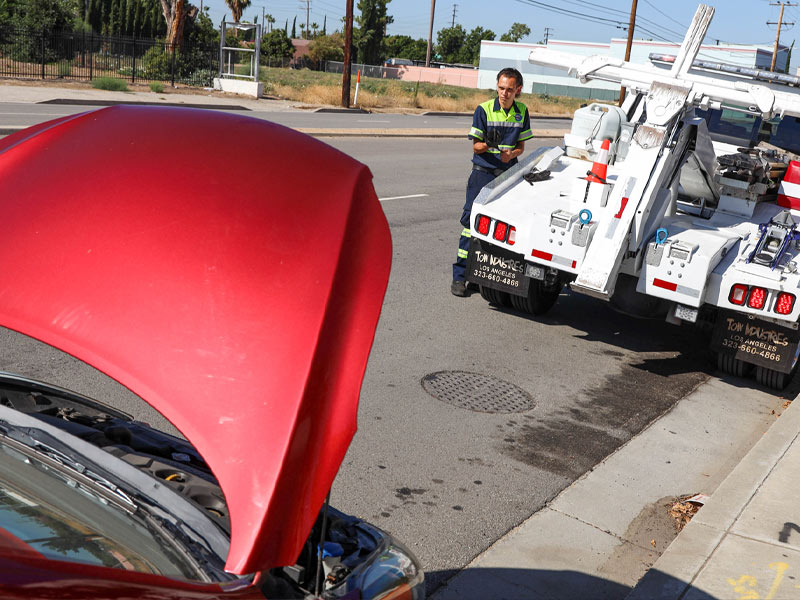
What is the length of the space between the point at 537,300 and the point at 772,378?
2013 mm

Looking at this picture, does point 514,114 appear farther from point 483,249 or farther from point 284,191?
point 284,191

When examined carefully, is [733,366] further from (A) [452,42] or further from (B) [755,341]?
(A) [452,42]

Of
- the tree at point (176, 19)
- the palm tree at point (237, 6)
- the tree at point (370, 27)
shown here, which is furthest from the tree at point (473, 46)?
the tree at point (176, 19)

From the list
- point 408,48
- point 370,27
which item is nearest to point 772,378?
point 370,27

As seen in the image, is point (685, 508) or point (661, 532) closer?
point (661, 532)

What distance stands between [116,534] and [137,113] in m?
0.95

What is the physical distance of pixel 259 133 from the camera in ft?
6.56

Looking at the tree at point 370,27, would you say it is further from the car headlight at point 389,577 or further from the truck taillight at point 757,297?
the car headlight at point 389,577

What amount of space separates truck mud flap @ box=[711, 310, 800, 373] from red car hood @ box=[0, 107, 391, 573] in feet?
16.7

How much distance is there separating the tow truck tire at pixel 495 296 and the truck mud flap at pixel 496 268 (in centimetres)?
38

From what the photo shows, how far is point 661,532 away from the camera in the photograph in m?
4.41

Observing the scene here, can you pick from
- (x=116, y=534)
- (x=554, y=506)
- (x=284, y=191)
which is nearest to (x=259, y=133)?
(x=284, y=191)

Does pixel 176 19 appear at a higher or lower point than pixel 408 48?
lower

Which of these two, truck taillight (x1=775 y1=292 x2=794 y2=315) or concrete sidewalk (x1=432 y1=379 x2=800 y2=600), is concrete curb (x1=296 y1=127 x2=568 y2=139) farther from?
concrete sidewalk (x1=432 y1=379 x2=800 y2=600)
